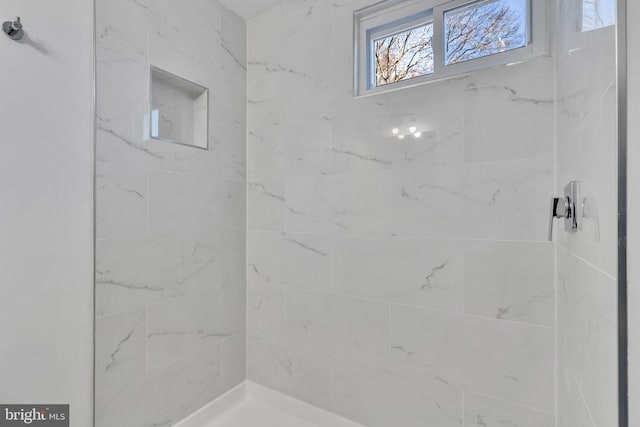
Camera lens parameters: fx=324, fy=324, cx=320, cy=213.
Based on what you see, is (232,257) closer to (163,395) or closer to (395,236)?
(163,395)

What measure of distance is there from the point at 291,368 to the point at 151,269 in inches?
37.6

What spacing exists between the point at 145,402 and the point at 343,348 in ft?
3.18

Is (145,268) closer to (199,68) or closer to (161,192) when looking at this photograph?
(161,192)

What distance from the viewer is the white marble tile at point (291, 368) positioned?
1760mm

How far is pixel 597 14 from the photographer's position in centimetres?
65

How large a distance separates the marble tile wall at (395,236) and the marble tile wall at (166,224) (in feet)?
0.47

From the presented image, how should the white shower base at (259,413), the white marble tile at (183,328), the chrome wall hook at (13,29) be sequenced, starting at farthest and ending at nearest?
1. the white shower base at (259,413)
2. the white marble tile at (183,328)
3. the chrome wall hook at (13,29)

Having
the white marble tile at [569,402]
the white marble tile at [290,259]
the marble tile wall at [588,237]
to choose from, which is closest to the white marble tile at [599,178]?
the marble tile wall at [588,237]

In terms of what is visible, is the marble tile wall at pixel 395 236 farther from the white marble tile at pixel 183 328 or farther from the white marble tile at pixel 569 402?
the white marble tile at pixel 183 328

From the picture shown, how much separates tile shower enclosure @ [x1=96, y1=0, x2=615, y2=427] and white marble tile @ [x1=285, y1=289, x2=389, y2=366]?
1 cm

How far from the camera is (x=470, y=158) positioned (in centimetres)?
138

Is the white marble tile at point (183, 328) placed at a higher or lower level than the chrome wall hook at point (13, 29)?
lower

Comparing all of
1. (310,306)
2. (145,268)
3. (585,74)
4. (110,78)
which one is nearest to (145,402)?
(145,268)

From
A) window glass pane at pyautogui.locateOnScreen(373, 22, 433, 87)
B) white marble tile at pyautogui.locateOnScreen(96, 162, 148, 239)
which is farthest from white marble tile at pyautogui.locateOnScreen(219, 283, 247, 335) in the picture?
window glass pane at pyautogui.locateOnScreen(373, 22, 433, 87)
